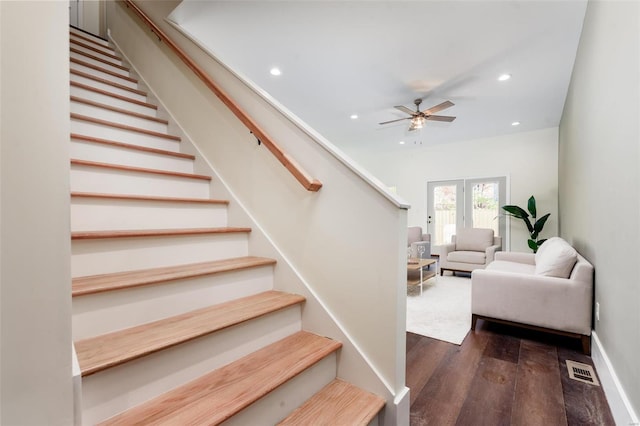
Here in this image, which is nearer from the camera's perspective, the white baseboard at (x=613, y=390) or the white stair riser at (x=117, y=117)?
the white baseboard at (x=613, y=390)

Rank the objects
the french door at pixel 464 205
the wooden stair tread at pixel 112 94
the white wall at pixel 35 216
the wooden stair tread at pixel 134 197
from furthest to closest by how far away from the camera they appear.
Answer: the french door at pixel 464 205
the wooden stair tread at pixel 112 94
the wooden stair tread at pixel 134 197
the white wall at pixel 35 216

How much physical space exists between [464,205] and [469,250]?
1673 mm

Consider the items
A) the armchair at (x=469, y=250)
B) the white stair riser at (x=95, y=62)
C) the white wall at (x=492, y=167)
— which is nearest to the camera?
the white stair riser at (x=95, y=62)

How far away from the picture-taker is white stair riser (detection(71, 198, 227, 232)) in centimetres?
154

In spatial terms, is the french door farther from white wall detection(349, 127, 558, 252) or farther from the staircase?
the staircase

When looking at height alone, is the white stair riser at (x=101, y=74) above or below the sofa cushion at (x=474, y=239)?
above

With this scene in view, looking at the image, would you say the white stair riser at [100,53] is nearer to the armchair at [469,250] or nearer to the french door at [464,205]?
the armchair at [469,250]

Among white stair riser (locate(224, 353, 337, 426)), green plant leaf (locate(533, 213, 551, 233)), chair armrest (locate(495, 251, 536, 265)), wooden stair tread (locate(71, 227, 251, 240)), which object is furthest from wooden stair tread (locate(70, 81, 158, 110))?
green plant leaf (locate(533, 213, 551, 233))

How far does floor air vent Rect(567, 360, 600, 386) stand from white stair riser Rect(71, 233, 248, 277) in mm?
2393

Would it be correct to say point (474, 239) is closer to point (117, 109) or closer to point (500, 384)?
point (500, 384)

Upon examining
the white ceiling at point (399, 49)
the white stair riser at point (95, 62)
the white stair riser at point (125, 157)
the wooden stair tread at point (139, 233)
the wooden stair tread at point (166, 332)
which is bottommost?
the wooden stair tread at point (166, 332)

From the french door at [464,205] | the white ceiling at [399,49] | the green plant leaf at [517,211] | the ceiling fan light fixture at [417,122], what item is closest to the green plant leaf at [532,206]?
the green plant leaf at [517,211]

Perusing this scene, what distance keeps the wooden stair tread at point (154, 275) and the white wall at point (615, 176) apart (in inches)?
74.9

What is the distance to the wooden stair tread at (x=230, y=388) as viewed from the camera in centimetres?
97
